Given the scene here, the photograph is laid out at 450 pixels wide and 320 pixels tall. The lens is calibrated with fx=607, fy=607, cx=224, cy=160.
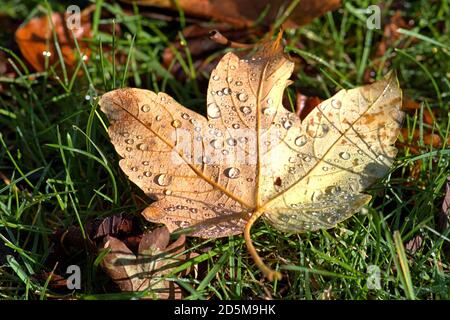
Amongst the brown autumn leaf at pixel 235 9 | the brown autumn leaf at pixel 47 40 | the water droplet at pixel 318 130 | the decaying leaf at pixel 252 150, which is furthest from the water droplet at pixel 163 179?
the brown autumn leaf at pixel 235 9

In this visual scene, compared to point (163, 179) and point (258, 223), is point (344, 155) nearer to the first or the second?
point (258, 223)

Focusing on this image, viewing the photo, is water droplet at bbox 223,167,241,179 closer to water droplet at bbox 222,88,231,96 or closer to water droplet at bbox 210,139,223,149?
water droplet at bbox 210,139,223,149

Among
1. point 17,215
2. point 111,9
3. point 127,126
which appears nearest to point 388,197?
point 127,126

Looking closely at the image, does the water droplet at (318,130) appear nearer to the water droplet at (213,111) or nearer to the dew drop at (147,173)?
the water droplet at (213,111)

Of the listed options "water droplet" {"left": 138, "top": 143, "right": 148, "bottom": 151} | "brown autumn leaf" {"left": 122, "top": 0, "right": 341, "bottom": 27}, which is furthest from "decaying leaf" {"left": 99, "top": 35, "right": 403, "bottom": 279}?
"brown autumn leaf" {"left": 122, "top": 0, "right": 341, "bottom": 27}

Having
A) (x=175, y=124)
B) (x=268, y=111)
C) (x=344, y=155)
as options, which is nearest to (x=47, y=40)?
(x=175, y=124)

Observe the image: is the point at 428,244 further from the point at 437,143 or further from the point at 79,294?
the point at 79,294
